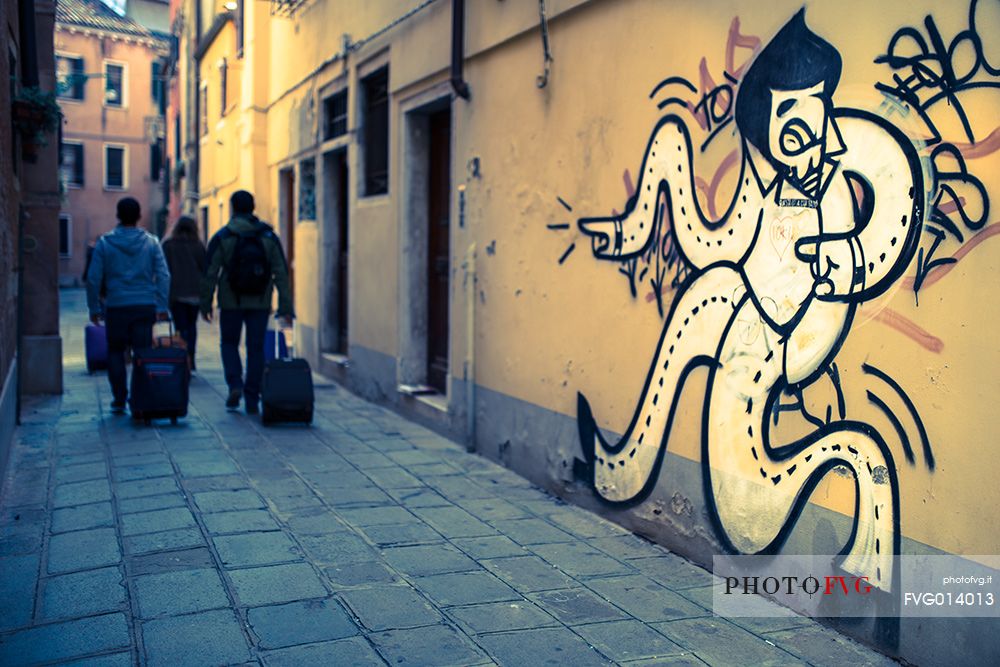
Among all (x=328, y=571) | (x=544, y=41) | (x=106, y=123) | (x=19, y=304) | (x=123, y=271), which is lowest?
(x=328, y=571)

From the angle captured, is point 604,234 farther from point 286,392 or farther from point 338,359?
point 338,359

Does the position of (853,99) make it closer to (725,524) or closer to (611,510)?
(725,524)

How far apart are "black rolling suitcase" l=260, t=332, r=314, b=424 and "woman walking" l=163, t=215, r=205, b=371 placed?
2945mm

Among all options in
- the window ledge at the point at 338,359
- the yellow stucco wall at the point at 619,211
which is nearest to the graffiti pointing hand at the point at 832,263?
the yellow stucco wall at the point at 619,211

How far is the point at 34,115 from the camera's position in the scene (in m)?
7.99

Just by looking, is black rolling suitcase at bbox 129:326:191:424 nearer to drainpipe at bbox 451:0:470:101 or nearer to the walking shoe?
the walking shoe

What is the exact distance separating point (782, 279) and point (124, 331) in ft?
18.9

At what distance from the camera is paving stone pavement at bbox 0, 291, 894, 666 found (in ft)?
11.4

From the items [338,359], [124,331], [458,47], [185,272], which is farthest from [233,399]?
[458,47]

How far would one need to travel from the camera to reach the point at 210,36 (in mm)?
18906

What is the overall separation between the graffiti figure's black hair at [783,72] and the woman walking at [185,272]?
7.33 meters

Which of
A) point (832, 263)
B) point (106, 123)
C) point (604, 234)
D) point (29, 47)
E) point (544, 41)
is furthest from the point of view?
point (106, 123)

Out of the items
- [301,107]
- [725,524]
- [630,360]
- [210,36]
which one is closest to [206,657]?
[725,524]

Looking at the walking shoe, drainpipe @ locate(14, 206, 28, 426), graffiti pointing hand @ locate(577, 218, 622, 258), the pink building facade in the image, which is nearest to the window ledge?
the walking shoe
